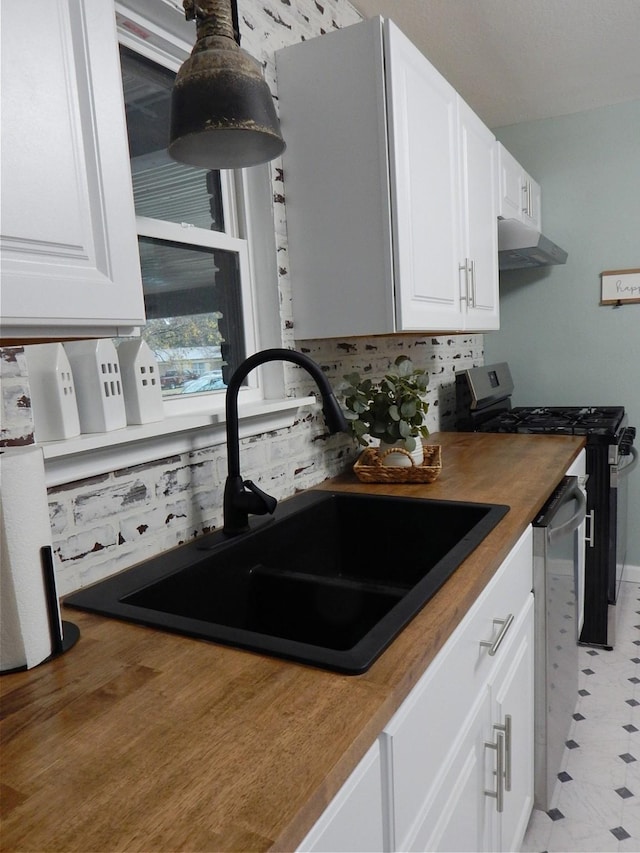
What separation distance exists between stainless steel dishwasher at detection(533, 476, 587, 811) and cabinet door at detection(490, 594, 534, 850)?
0.04 meters

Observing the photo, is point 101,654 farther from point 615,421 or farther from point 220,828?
point 615,421

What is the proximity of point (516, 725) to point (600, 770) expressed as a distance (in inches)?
28.7

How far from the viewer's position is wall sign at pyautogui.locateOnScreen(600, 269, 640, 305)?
3.31 metres

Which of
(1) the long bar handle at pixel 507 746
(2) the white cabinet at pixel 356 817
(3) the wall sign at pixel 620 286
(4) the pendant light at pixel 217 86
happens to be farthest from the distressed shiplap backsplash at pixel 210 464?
(3) the wall sign at pixel 620 286

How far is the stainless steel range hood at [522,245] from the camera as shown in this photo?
2746 mm

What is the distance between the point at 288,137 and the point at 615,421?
1.91 meters

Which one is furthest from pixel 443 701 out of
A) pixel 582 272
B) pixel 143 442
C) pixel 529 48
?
pixel 582 272

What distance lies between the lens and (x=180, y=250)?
5.21 ft

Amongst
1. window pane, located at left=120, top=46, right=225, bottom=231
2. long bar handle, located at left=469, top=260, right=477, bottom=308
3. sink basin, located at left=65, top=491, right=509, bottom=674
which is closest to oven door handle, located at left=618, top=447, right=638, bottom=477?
long bar handle, located at left=469, top=260, right=477, bottom=308

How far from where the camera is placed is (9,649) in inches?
33.7

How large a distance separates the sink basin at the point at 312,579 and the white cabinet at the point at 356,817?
4.8 inches

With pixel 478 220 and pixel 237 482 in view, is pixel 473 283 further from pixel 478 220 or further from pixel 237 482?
pixel 237 482

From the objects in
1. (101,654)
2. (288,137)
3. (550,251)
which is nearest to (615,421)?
(550,251)

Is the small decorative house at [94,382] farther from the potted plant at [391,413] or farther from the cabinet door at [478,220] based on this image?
the cabinet door at [478,220]
